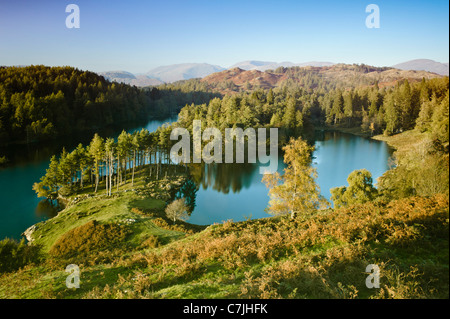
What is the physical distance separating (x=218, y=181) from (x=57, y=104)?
6173cm

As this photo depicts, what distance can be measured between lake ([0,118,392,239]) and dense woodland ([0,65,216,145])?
22.3ft

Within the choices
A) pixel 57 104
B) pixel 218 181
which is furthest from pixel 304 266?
pixel 57 104

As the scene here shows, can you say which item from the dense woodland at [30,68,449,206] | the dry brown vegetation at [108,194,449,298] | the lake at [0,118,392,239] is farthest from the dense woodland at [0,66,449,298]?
the lake at [0,118,392,239]

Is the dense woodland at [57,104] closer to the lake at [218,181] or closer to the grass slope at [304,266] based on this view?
the lake at [218,181]

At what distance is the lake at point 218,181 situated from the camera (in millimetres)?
31672

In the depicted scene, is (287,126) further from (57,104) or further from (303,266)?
(303,266)

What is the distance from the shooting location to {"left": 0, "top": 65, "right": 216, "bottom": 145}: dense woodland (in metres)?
63.9

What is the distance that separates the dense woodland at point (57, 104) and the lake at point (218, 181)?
680 centimetres

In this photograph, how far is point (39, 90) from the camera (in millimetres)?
81250

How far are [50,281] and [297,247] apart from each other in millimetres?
9551

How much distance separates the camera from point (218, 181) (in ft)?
151

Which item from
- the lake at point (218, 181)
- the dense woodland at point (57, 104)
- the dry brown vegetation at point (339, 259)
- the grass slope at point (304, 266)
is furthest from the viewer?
the dense woodland at point (57, 104)

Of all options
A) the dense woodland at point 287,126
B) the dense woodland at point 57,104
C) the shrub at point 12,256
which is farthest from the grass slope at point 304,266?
the dense woodland at point 57,104
